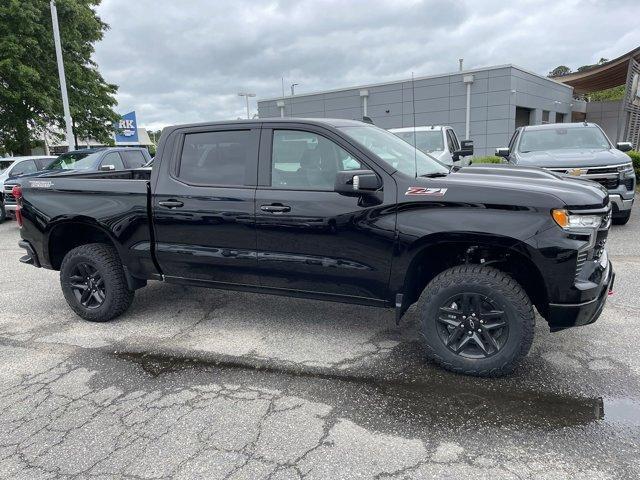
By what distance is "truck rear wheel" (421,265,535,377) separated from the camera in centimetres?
316

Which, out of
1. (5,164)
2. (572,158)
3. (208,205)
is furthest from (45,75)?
(572,158)

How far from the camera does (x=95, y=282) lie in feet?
15.2

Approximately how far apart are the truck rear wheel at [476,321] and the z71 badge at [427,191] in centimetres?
55

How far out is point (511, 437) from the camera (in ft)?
8.79

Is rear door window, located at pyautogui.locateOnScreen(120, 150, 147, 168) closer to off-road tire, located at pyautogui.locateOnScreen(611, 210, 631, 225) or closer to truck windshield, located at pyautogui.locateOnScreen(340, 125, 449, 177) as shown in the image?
truck windshield, located at pyautogui.locateOnScreen(340, 125, 449, 177)

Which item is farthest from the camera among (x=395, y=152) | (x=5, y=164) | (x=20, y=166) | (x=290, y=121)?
(x=5, y=164)

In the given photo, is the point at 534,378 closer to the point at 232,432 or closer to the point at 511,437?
the point at 511,437

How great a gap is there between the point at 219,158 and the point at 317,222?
3.66 feet

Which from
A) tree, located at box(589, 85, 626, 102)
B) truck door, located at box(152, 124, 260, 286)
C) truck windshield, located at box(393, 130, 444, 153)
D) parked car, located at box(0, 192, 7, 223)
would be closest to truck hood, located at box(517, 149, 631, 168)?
truck windshield, located at box(393, 130, 444, 153)

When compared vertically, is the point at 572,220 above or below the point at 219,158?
below

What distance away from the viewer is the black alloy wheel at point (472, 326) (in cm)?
323

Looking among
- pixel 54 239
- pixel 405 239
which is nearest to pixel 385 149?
pixel 405 239

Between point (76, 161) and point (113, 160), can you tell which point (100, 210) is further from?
point (76, 161)

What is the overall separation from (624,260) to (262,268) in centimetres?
498
